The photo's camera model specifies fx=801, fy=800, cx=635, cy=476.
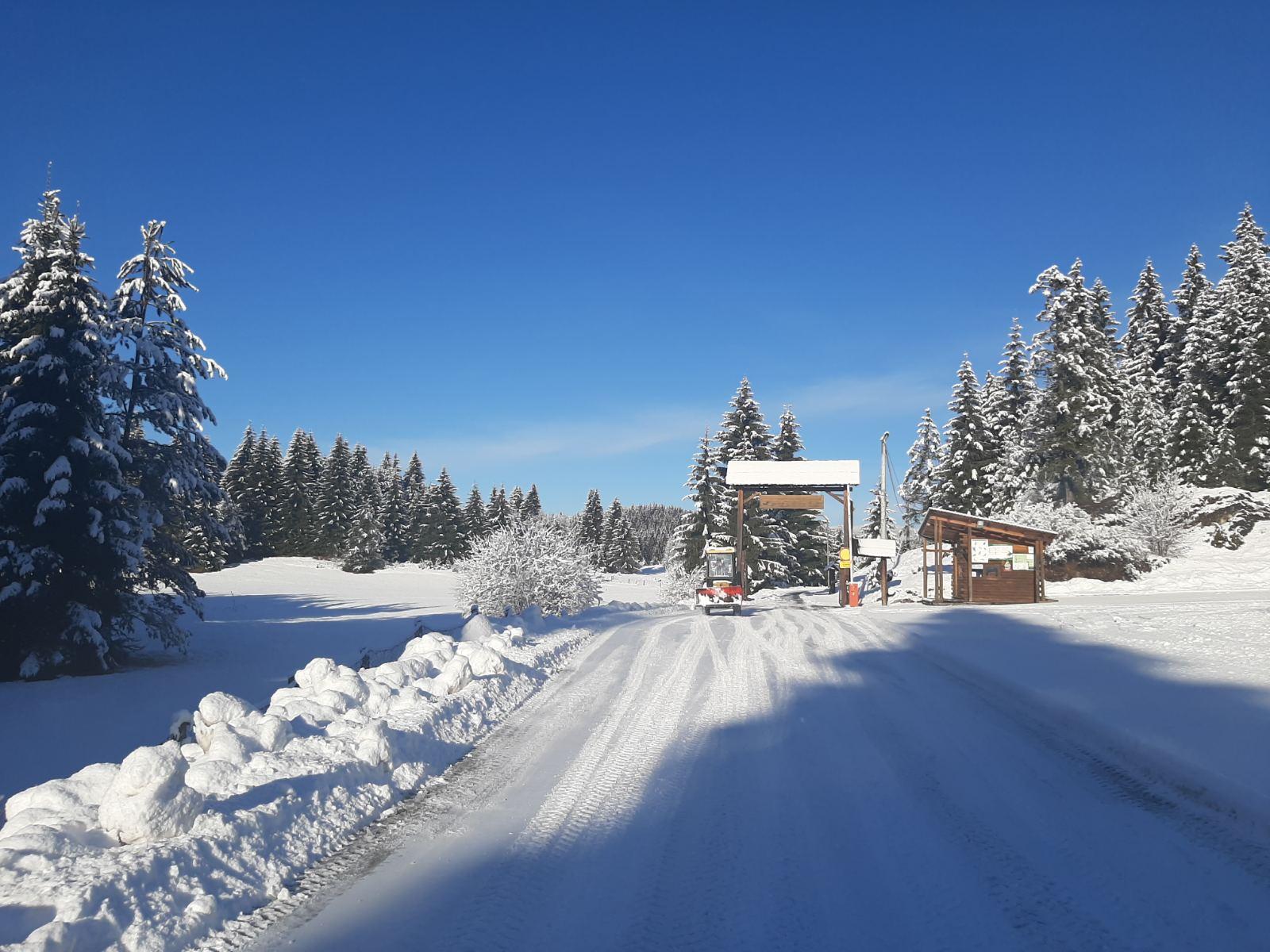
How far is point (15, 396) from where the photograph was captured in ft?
65.2

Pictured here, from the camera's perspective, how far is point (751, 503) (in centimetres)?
3978

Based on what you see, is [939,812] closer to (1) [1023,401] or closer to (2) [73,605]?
(2) [73,605]

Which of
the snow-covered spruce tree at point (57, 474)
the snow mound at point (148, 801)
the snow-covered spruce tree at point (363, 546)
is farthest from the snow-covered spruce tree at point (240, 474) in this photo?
the snow mound at point (148, 801)

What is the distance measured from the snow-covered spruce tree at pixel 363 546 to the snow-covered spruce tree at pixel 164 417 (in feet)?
148

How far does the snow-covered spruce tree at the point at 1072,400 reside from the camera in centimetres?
3684

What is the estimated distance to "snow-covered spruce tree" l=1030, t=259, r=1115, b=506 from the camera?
3684cm

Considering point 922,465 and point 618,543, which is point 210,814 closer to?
point 922,465

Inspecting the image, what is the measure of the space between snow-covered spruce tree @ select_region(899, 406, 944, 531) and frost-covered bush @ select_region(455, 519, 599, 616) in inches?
1422

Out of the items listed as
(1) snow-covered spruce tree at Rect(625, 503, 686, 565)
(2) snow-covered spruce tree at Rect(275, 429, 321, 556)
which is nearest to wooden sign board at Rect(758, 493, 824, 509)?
(2) snow-covered spruce tree at Rect(275, 429, 321, 556)

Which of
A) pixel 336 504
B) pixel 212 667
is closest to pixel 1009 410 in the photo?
pixel 212 667

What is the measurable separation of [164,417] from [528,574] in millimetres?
13896

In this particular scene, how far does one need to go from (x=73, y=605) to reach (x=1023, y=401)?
48087 millimetres

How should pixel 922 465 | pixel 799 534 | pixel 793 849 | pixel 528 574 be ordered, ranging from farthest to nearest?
1. pixel 922 465
2. pixel 799 534
3. pixel 528 574
4. pixel 793 849

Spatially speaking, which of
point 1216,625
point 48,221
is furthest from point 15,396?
point 1216,625
